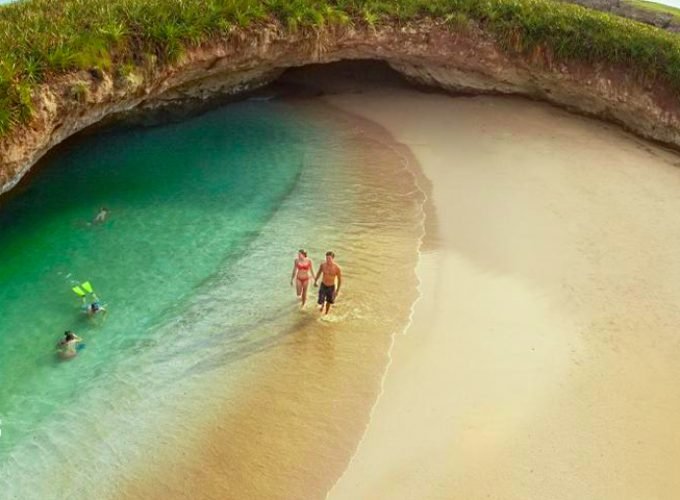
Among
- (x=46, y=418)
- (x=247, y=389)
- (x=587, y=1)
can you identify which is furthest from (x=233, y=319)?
(x=587, y=1)

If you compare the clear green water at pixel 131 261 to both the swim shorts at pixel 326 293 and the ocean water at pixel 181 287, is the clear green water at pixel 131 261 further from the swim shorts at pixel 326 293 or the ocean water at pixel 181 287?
the swim shorts at pixel 326 293

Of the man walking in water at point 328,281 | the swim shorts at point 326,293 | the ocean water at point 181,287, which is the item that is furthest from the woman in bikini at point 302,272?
the ocean water at point 181,287

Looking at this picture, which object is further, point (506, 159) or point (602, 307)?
point (506, 159)

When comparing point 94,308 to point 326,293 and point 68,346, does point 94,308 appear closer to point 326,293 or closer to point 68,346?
point 68,346

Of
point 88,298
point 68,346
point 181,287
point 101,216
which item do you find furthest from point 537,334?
point 101,216

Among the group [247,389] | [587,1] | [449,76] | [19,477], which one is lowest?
[19,477]

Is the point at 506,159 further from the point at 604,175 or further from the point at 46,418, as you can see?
the point at 46,418
